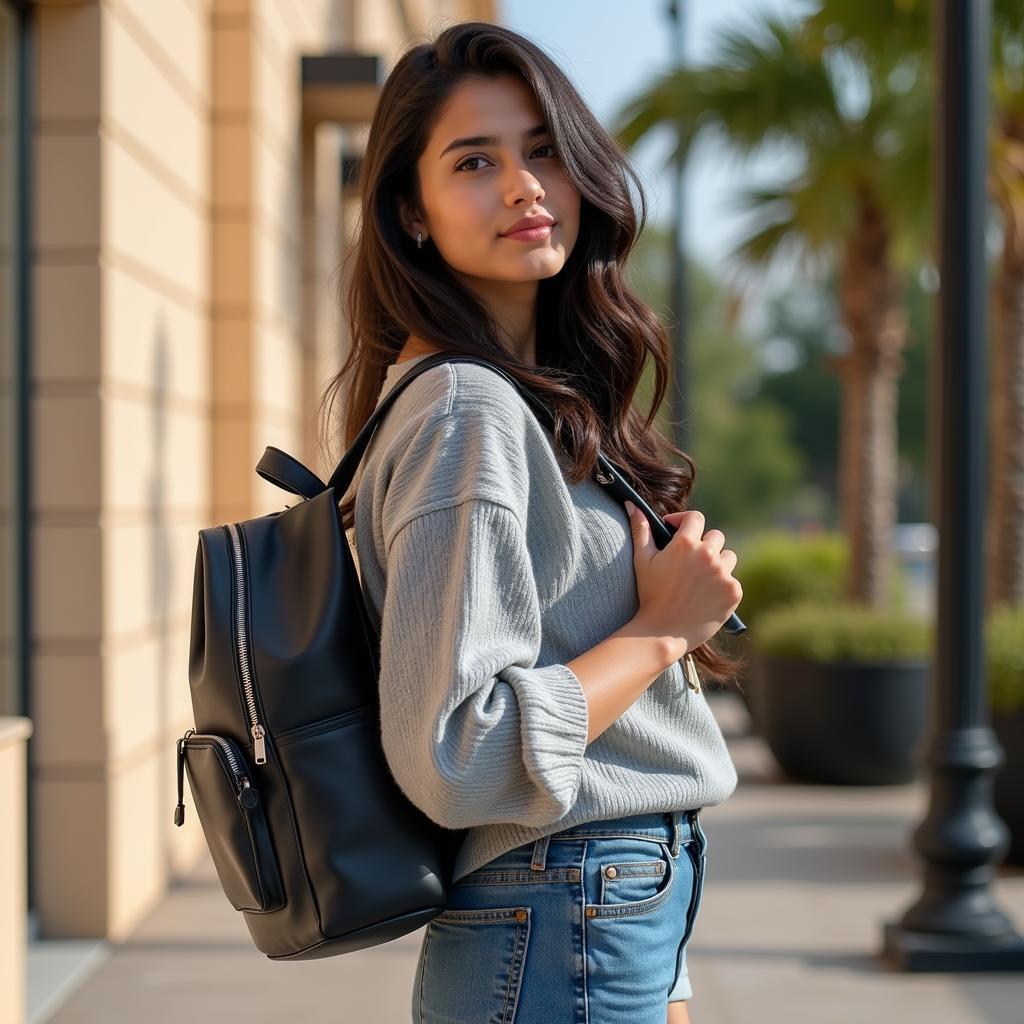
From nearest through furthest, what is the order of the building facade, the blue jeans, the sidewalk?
the blue jeans, the sidewalk, the building facade

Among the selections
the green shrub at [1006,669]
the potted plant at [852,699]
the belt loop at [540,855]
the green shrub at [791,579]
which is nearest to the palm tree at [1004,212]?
the potted plant at [852,699]

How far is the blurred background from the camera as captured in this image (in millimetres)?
4531

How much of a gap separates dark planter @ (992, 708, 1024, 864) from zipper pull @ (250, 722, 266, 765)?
489 cm

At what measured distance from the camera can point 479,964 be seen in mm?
1599

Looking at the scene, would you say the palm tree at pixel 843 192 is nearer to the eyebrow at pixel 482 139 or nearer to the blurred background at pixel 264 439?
the blurred background at pixel 264 439

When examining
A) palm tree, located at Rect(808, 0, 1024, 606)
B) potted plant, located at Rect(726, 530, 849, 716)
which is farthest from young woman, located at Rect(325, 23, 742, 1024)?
potted plant, located at Rect(726, 530, 849, 716)

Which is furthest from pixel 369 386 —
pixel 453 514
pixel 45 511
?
pixel 45 511

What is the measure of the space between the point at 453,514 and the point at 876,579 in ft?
29.4

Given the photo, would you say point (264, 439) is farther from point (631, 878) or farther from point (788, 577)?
point (788, 577)

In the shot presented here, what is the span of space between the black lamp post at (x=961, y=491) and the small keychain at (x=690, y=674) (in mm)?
3109

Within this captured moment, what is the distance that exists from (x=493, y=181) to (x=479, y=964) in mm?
928

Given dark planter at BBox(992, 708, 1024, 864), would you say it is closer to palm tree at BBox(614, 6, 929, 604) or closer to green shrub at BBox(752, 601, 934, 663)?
green shrub at BBox(752, 601, 934, 663)

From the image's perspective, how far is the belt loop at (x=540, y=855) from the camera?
1.59 metres

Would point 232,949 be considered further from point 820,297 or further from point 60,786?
point 820,297
